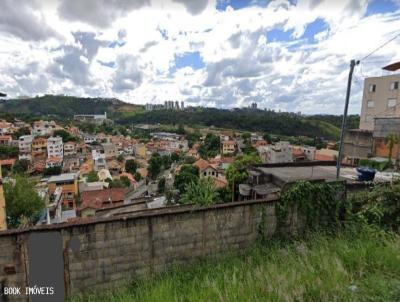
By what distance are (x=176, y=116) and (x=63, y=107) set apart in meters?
63.2

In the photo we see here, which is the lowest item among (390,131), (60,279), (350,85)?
(60,279)

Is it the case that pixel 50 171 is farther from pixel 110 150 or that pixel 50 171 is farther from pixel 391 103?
pixel 391 103

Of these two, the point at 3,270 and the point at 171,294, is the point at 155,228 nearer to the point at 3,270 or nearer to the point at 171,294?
the point at 171,294

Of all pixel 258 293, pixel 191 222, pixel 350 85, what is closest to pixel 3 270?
pixel 191 222

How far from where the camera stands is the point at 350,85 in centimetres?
746

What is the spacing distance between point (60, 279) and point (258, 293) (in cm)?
363

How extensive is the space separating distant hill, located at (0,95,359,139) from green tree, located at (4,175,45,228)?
273 feet

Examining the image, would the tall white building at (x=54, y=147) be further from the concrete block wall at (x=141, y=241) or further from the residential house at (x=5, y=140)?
the concrete block wall at (x=141, y=241)

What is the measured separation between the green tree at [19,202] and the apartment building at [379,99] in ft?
102

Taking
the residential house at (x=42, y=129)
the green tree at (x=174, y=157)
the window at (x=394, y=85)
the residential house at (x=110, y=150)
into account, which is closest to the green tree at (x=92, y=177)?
the green tree at (x=174, y=157)

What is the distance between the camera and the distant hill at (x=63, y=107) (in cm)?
13175

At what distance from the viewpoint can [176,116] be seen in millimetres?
136250

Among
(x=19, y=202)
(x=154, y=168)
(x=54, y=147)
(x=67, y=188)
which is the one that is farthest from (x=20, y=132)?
(x=19, y=202)

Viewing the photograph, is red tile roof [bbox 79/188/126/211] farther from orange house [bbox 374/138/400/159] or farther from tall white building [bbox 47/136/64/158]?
tall white building [bbox 47/136/64/158]
